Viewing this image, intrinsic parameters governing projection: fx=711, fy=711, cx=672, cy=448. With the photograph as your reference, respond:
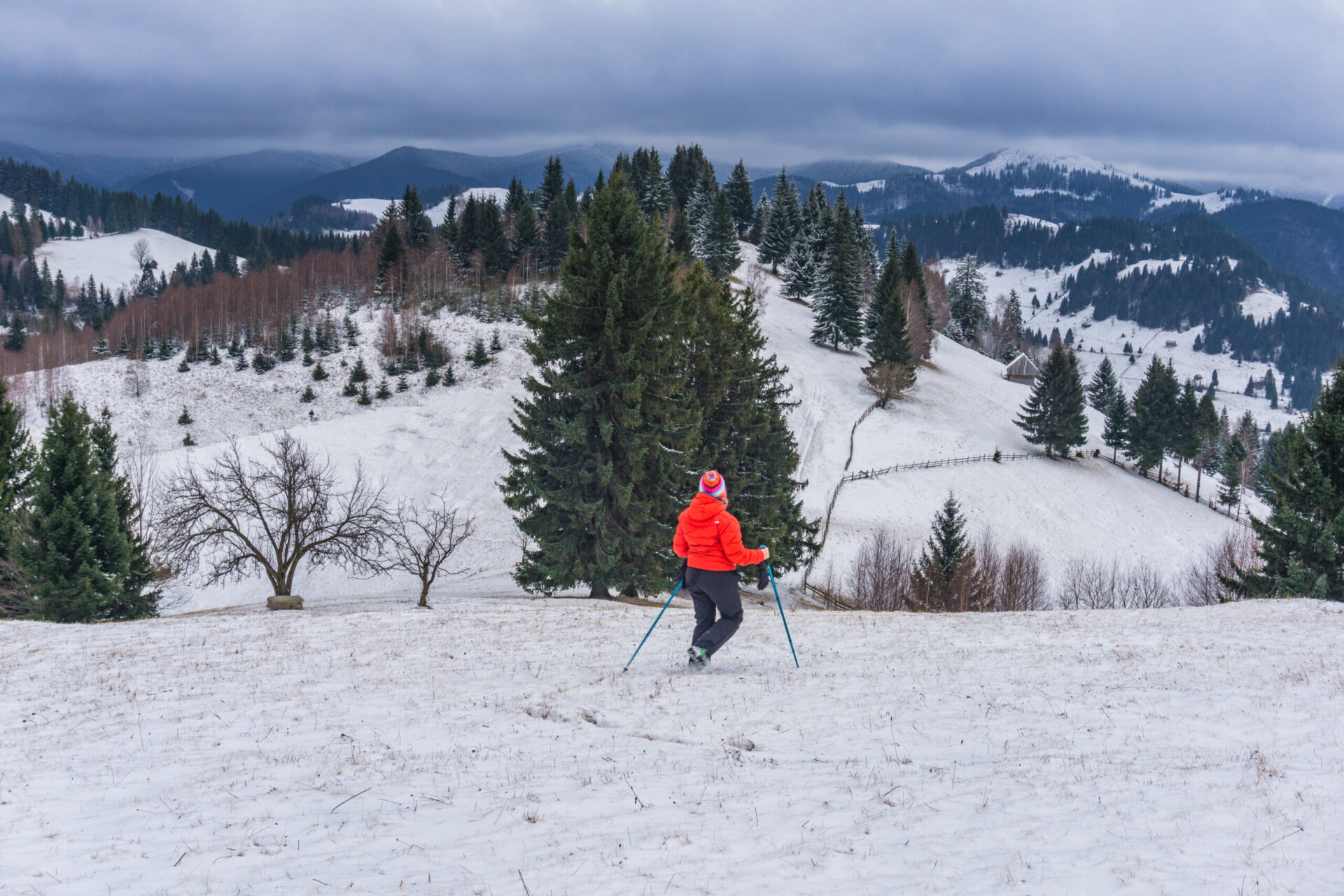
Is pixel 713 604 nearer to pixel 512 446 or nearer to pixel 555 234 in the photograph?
pixel 512 446

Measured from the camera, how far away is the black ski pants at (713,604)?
1009 cm

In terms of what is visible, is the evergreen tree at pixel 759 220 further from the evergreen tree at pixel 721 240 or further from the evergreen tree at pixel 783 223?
the evergreen tree at pixel 721 240

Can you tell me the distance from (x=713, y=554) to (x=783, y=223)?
310ft

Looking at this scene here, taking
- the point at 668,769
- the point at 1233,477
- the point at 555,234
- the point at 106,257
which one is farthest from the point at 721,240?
the point at 106,257

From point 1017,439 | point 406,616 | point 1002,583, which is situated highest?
point 406,616

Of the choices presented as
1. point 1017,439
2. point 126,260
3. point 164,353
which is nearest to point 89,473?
point 164,353

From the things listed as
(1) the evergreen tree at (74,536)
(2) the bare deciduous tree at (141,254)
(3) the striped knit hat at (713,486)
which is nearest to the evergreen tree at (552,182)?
(1) the evergreen tree at (74,536)

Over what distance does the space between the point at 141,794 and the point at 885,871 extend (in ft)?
21.3

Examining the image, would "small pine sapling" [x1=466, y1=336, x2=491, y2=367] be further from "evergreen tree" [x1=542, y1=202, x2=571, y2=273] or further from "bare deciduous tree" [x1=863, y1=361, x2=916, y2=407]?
"bare deciduous tree" [x1=863, y1=361, x2=916, y2=407]

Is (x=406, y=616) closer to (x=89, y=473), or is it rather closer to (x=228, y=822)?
(x=228, y=822)

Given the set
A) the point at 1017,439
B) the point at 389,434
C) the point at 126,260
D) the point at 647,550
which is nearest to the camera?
the point at 647,550

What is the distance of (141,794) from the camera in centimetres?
645

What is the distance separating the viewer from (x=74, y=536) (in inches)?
939

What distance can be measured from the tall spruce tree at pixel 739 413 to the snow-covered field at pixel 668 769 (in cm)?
1752
